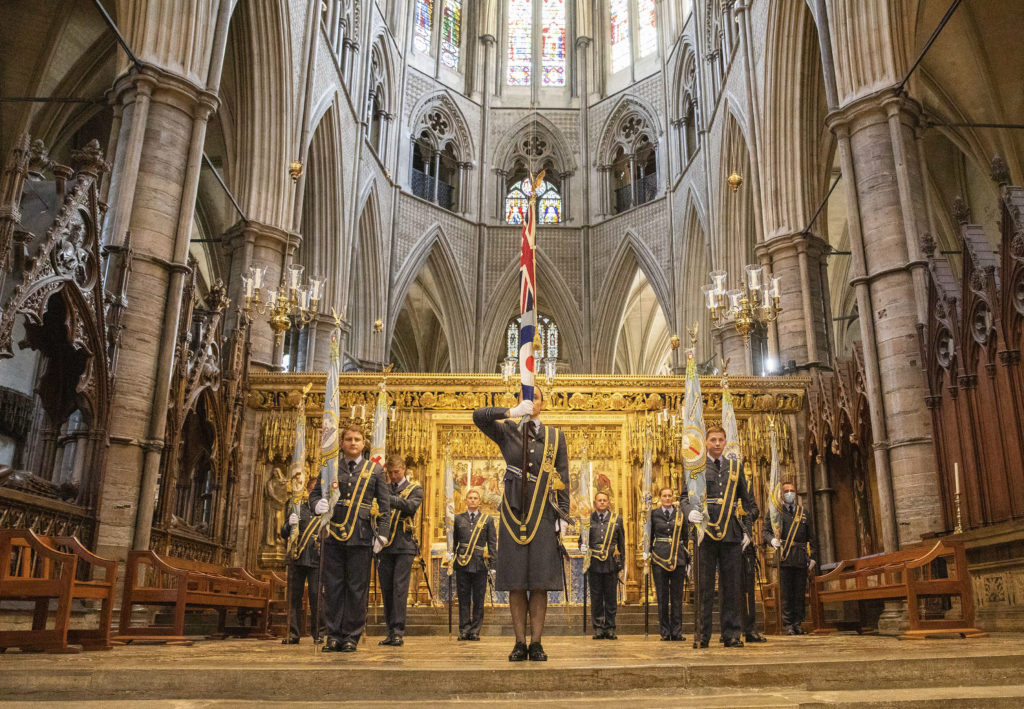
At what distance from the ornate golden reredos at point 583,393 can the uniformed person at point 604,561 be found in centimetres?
477

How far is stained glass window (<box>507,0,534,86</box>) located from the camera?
30.9m

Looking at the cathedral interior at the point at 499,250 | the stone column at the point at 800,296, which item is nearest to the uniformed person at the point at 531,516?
the cathedral interior at the point at 499,250

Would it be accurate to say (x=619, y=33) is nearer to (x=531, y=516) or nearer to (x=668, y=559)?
(x=668, y=559)

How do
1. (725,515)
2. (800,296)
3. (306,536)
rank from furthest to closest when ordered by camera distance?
(800,296), (306,536), (725,515)

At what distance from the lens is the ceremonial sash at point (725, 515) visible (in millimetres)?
6988

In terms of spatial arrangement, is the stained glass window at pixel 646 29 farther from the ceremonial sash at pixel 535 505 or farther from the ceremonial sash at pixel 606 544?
the ceremonial sash at pixel 535 505

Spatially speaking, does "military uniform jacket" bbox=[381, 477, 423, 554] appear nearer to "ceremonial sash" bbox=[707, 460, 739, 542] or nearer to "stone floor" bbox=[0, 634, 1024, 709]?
"ceremonial sash" bbox=[707, 460, 739, 542]

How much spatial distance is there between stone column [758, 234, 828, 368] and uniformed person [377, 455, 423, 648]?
10333 millimetres

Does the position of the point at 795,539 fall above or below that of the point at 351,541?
above

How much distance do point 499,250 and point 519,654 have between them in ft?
79.7

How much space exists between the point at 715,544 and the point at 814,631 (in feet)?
14.0

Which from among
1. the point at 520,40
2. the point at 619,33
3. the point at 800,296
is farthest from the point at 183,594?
the point at 520,40

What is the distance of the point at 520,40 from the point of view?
31344mm

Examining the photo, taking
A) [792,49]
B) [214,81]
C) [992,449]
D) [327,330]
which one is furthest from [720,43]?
[992,449]
